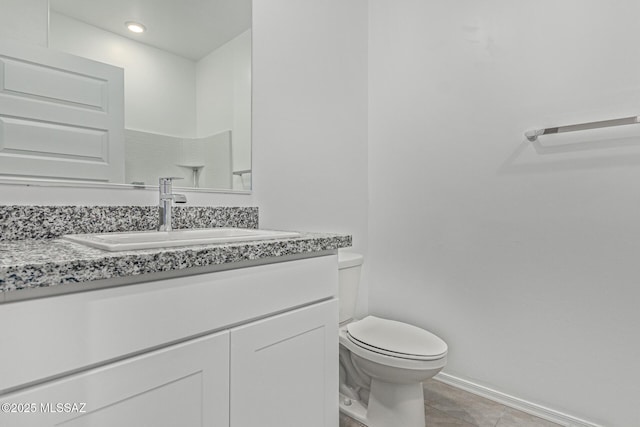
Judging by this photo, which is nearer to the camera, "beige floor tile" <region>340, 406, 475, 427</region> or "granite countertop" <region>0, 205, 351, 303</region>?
"granite countertop" <region>0, 205, 351, 303</region>

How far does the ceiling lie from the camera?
1.09m

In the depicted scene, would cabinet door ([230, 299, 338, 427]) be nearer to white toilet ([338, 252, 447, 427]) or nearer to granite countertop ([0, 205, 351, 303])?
granite countertop ([0, 205, 351, 303])

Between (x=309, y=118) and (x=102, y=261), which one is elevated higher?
(x=309, y=118)

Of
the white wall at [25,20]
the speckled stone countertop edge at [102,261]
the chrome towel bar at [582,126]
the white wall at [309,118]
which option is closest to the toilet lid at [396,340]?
the white wall at [309,118]

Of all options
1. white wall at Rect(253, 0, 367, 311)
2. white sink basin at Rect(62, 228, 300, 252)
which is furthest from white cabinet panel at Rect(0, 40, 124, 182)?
white wall at Rect(253, 0, 367, 311)

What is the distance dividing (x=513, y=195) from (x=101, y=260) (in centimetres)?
161

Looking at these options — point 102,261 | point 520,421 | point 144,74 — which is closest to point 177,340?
point 102,261

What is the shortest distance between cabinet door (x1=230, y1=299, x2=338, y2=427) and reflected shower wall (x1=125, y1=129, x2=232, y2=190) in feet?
2.32

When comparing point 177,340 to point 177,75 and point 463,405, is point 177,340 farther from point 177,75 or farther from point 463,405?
point 463,405

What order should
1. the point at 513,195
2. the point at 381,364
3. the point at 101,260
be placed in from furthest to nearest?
1. the point at 513,195
2. the point at 381,364
3. the point at 101,260

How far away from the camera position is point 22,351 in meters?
0.52

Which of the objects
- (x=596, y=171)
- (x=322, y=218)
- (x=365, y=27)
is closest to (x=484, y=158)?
(x=596, y=171)

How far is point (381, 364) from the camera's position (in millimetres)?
1268

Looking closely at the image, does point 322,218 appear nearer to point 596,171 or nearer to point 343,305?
point 343,305
